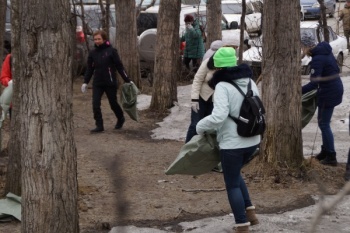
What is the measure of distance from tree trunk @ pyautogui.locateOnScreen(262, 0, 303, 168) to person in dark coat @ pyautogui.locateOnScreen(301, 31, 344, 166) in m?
0.38

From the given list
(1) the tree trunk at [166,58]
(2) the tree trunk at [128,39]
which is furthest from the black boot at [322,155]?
(2) the tree trunk at [128,39]

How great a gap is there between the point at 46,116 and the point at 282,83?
12.0 feet

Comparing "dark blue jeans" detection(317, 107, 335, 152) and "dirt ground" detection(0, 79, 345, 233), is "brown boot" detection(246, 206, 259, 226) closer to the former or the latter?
"dirt ground" detection(0, 79, 345, 233)

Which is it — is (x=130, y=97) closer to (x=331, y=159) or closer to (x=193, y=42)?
(x=331, y=159)

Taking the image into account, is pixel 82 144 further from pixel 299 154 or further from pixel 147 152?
pixel 299 154

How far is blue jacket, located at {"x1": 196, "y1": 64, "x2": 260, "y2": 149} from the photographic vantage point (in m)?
5.85

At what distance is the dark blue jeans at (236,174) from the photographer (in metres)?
5.89

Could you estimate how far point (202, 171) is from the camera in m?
6.47

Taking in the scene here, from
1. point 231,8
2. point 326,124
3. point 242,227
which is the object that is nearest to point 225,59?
point 242,227

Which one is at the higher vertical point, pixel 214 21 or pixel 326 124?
pixel 214 21

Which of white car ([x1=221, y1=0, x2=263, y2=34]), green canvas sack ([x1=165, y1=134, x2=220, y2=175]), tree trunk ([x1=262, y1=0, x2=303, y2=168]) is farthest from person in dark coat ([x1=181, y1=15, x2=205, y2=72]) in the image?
green canvas sack ([x1=165, y1=134, x2=220, y2=175])

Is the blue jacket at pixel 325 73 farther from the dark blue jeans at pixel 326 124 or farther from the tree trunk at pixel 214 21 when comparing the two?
the tree trunk at pixel 214 21

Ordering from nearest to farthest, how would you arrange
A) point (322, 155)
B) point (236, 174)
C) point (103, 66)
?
point (236, 174) < point (322, 155) < point (103, 66)

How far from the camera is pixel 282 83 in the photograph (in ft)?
25.7
